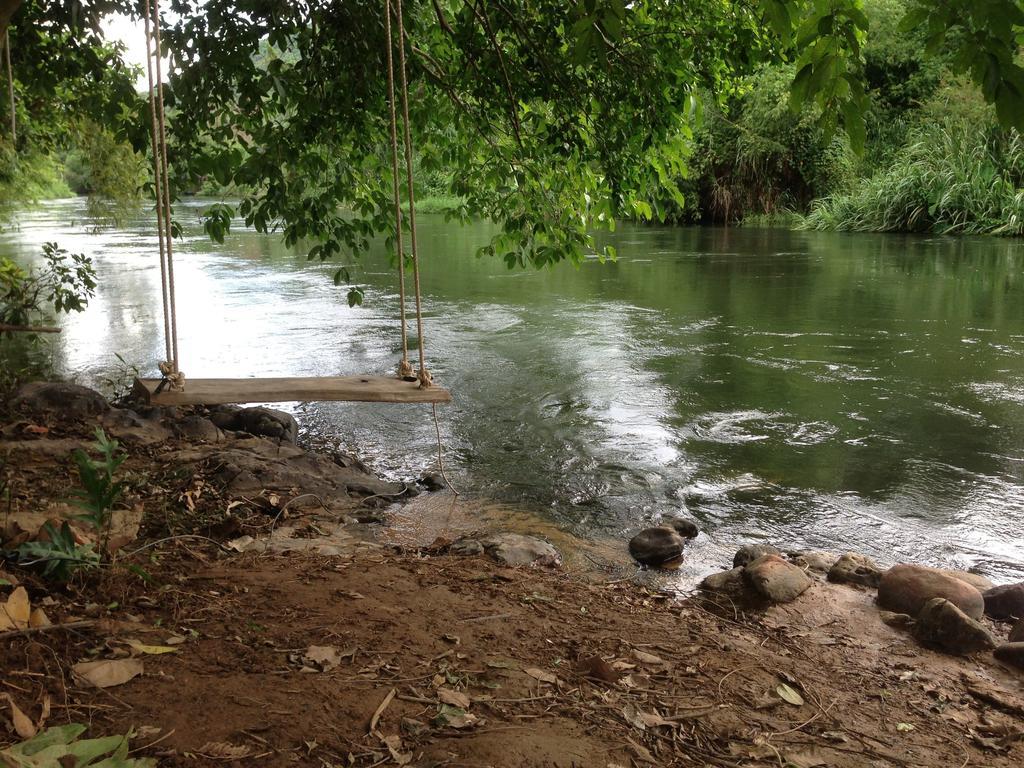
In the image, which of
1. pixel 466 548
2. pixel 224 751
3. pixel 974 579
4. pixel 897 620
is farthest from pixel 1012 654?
pixel 224 751

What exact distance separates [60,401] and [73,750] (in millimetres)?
3708

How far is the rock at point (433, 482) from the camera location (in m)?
4.63

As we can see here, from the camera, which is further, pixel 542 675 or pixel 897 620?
pixel 897 620

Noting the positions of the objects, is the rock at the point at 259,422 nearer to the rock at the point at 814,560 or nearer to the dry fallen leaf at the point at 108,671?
the rock at the point at 814,560

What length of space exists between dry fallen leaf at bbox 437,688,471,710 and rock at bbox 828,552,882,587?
2018 mm

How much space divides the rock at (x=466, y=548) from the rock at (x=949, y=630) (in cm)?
159

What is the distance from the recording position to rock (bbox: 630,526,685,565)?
147 inches

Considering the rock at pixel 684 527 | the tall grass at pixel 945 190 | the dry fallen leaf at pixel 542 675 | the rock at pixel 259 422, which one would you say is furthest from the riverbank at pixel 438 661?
the tall grass at pixel 945 190

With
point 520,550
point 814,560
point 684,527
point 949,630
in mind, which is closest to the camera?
point 949,630

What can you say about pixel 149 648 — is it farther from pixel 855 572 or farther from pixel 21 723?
pixel 855 572

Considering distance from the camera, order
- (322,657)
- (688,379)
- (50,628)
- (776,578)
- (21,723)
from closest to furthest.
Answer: (21,723), (50,628), (322,657), (776,578), (688,379)

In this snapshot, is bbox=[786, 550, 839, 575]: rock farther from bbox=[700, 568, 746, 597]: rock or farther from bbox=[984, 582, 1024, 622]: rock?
bbox=[984, 582, 1024, 622]: rock

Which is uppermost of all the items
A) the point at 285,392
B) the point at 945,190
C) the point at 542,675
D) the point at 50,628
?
the point at 945,190

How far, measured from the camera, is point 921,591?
3.24 m
